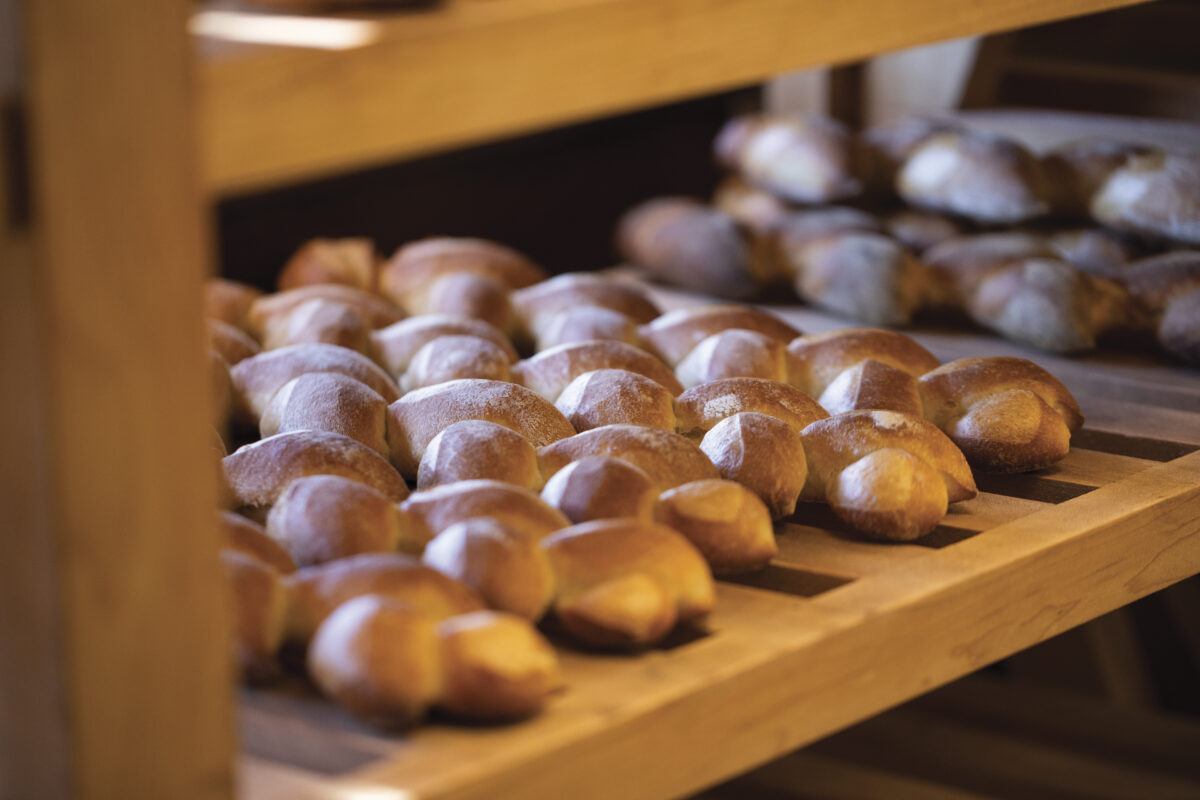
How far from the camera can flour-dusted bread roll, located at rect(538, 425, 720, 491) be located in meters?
0.93

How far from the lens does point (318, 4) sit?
617mm

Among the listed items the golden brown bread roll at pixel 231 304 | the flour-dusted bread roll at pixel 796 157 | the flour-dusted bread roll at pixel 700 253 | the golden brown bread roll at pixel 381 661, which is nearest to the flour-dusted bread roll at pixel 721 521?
the golden brown bread roll at pixel 381 661

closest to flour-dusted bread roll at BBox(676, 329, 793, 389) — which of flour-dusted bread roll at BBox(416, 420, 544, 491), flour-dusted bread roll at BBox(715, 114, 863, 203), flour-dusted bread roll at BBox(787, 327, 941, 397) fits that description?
flour-dusted bread roll at BBox(787, 327, 941, 397)

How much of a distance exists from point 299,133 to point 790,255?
3.93ft

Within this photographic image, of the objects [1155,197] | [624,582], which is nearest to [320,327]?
[624,582]

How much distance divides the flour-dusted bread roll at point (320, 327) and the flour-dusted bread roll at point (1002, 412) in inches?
20.3

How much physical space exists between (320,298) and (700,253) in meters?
0.55

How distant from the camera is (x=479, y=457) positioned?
92 centimetres

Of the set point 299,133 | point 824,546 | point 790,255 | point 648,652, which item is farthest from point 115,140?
point 790,255

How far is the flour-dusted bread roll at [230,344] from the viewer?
1230 mm

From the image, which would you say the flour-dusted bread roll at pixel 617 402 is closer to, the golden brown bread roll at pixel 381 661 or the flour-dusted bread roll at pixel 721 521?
the flour-dusted bread roll at pixel 721 521

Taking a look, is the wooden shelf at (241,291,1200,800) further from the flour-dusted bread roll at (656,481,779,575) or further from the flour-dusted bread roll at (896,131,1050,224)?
the flour-dusted bread roll at (896,131,1050,224)

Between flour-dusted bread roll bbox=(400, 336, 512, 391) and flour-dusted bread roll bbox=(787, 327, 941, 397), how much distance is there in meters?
0.27

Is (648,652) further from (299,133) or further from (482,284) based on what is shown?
(482,284)
